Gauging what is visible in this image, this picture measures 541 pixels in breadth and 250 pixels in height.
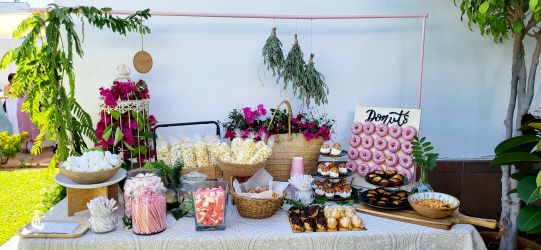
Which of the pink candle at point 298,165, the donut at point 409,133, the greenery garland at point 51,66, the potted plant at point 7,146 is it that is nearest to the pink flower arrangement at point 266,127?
the pink candle at point 298,165

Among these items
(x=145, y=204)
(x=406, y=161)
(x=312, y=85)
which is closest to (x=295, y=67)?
(x=312, y=85)

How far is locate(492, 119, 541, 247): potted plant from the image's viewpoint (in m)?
1.97

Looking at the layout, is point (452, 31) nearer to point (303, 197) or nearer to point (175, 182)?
point (303, 197)

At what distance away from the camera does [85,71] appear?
103 inches

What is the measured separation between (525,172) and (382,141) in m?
0.79

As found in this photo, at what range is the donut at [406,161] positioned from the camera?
2301mm

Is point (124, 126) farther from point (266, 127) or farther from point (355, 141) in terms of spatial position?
point (355, 141)

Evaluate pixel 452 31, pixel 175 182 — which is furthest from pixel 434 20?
pixel 175 182

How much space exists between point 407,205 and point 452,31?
1.51m

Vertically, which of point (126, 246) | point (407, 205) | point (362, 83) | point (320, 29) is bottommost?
point (126, 246)

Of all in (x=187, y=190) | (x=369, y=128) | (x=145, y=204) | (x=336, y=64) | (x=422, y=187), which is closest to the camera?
(x=145, y=204)

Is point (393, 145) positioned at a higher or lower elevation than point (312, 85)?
lower

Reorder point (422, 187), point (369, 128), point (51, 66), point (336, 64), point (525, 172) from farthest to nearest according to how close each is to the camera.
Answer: point (336, 64)
point (369, 128)
point (525, 172)
point (422, 187)
point (51, 66)

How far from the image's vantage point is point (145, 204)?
1.67 meters
